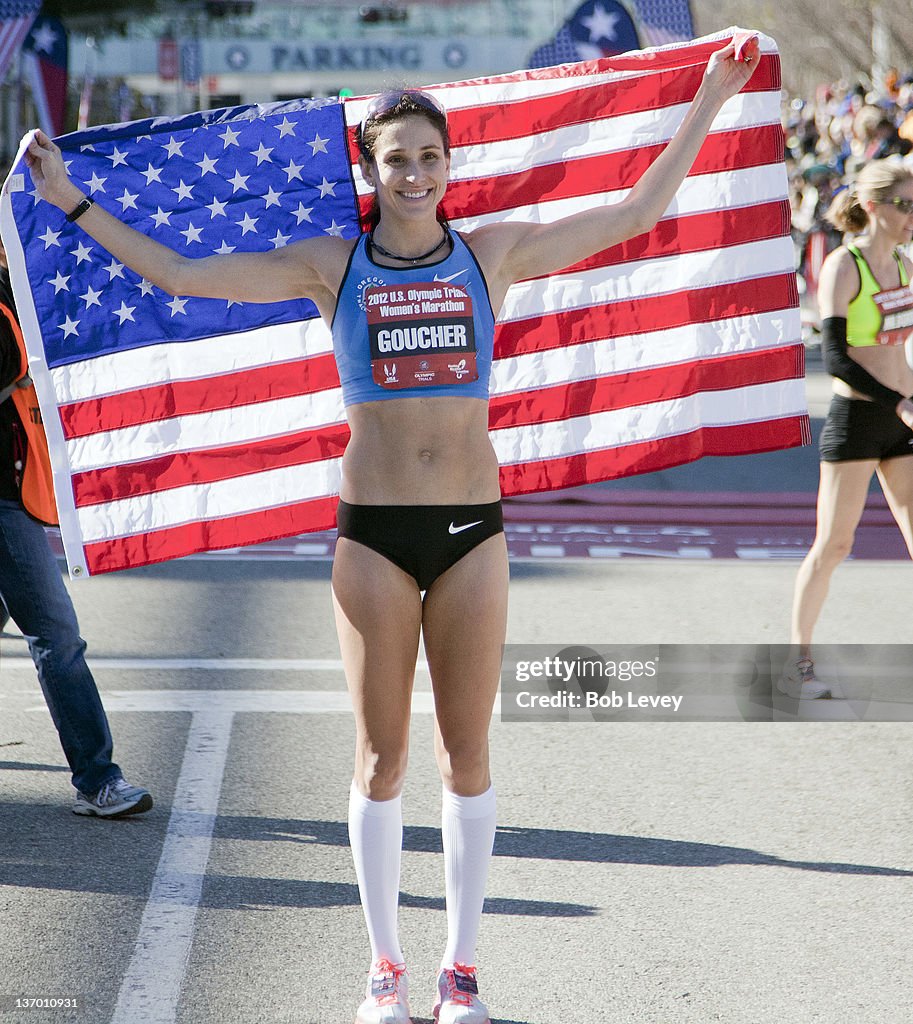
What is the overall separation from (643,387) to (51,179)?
7.28 ft

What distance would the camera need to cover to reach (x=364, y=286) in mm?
3762

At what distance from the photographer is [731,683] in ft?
23.0

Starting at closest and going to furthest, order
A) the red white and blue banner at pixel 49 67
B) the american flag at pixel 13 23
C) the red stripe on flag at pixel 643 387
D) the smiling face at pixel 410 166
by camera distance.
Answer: the smiling face at pixel 410 166, the red stripe on flag at pixel 643 387, the american flag at pixel 13 23, the red white and blue banner at pixel 49 67

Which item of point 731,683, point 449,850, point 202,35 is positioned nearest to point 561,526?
point 731,683

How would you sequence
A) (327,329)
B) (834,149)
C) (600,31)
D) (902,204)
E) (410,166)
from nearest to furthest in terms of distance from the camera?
(410,166) < (327,329) < (902,204) < (600,31) < (834,149)

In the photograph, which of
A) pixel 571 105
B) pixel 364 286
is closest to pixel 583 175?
pixel 571 105

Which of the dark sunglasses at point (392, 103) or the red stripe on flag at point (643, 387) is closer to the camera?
the dark sunglasses at point (392, 103)

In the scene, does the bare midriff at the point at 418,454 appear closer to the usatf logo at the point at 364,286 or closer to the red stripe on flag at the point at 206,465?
the usatf logo at the point at 364,286

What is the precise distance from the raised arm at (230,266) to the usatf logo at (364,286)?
0.07 m

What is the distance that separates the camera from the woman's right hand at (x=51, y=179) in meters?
3.92

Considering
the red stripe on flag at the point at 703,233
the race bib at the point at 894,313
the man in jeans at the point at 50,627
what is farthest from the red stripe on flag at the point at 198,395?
the race bib at the point at 894,313

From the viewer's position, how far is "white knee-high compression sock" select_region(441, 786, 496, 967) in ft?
12.5

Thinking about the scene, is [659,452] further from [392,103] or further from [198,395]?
[392,103]

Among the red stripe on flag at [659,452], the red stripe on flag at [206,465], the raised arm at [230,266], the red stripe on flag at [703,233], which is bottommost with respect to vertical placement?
the red stripe on flag at [659,452]
